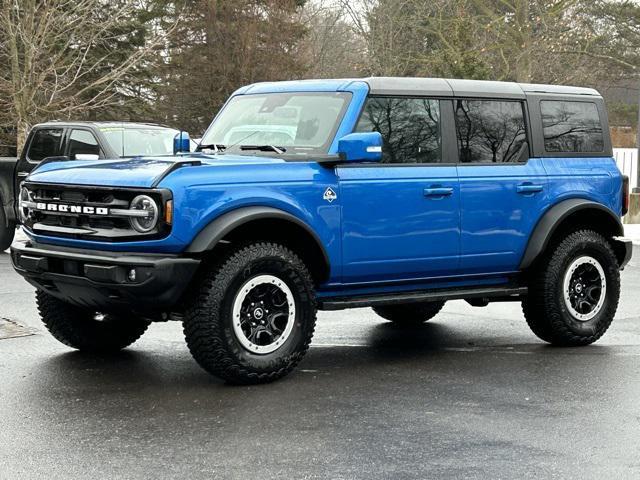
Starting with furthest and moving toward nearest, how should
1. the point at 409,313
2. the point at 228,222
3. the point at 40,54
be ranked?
the point at 40,54 → the point at 409,313 → the point at 228,222

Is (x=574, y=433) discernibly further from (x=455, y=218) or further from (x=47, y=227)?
(x=47, y=227)

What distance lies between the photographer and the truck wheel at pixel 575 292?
26.6 ft

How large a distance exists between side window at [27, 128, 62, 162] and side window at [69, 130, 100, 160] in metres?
0.27

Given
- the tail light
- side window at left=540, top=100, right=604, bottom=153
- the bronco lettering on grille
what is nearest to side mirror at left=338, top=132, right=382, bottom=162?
the bronco lettering on grille

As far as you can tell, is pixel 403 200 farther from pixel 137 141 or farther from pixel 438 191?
pixel 137 141


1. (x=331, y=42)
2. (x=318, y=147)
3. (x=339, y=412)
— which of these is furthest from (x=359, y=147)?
(x=331, y=42)

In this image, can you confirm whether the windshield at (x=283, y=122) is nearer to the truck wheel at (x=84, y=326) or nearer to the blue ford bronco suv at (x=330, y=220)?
the blue ford bronco suv at (x=330, y=220)

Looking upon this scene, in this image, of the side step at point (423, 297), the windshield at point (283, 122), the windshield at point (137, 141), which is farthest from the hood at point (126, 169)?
the windshield at point (137, 141)

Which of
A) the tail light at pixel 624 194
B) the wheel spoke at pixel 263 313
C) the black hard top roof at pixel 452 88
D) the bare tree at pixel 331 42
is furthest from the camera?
the bare tree at pixel 331 42

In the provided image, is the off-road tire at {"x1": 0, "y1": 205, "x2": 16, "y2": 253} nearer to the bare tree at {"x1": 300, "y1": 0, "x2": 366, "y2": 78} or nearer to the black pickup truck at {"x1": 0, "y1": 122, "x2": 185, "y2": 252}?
the black pickup truck at {"x1": 0, "y1": 122, "x2": 185, "y2": 252}

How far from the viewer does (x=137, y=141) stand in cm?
1552

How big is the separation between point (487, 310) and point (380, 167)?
138 inches

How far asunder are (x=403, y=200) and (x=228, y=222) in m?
1.36

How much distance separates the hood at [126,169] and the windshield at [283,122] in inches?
11.9
